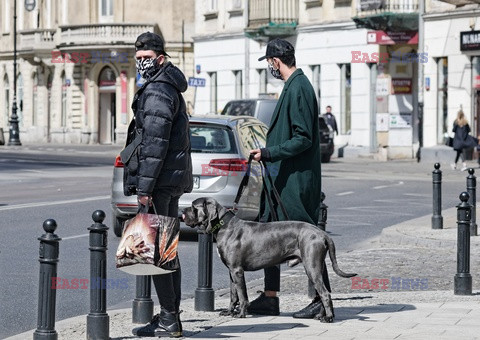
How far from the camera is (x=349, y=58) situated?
4712 centimetres

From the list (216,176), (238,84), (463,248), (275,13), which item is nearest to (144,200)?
(463,248)

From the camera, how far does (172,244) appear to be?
29.0 feet

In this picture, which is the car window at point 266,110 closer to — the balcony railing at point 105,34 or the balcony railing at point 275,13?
the balcony railing at point 275,13

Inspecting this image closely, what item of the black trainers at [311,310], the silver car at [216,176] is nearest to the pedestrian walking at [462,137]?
the silver car at [216,176]

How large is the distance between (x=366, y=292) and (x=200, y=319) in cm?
242

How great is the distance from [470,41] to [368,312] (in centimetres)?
3184

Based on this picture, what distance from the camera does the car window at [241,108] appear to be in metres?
35.9

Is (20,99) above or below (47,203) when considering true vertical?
above

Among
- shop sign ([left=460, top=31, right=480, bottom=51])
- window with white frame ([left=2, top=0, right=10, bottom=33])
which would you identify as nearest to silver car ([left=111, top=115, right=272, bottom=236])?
shop sign ([left=460, top=31, right=480, bottom=51])

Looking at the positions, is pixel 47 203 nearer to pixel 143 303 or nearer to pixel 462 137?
pixel 143 303

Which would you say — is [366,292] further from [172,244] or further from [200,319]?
[172,244]

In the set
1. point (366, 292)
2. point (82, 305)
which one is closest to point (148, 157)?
point (82, 305)

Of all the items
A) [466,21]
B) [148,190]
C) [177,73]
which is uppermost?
[466,21]

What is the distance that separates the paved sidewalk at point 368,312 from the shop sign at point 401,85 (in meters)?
30.3
